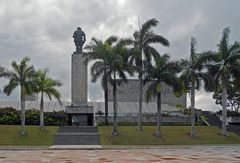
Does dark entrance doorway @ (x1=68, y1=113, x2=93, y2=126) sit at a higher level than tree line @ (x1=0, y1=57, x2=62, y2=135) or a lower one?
lower

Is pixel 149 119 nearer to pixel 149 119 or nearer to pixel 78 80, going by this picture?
pixel 149 119

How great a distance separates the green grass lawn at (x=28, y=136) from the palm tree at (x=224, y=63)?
1601 cm

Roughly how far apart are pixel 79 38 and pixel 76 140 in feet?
57.7

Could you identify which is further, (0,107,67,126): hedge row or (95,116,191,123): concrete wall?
(95,116,191,123): concrete wall

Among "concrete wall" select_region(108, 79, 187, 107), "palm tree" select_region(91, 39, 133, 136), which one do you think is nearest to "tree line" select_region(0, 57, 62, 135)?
"palm tree" select_region(91, 39, 133, 136)

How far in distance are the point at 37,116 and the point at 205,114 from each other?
2282 centimetres

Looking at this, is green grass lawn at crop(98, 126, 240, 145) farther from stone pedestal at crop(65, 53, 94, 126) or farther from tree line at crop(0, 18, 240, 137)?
stone pedestal at crop(65, 53, 94, 126)

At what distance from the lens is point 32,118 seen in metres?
49.9

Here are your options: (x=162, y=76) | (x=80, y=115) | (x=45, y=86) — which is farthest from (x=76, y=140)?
(x=80, y=115)

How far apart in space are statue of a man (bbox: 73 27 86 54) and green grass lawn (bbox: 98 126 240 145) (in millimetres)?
11223

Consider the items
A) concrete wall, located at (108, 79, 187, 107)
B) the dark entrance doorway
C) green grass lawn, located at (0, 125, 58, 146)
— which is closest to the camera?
green grass lawn, located at (0, 125, 58, 146)

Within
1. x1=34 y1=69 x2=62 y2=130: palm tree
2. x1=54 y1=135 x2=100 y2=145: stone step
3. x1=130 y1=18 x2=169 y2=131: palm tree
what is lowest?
x1=54 y1=135 x2=100 y2=145: stone step

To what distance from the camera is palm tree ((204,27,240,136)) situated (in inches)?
1705

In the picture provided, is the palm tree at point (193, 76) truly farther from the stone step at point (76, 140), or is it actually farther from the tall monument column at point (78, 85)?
the tall monument column at point (78, 85)
